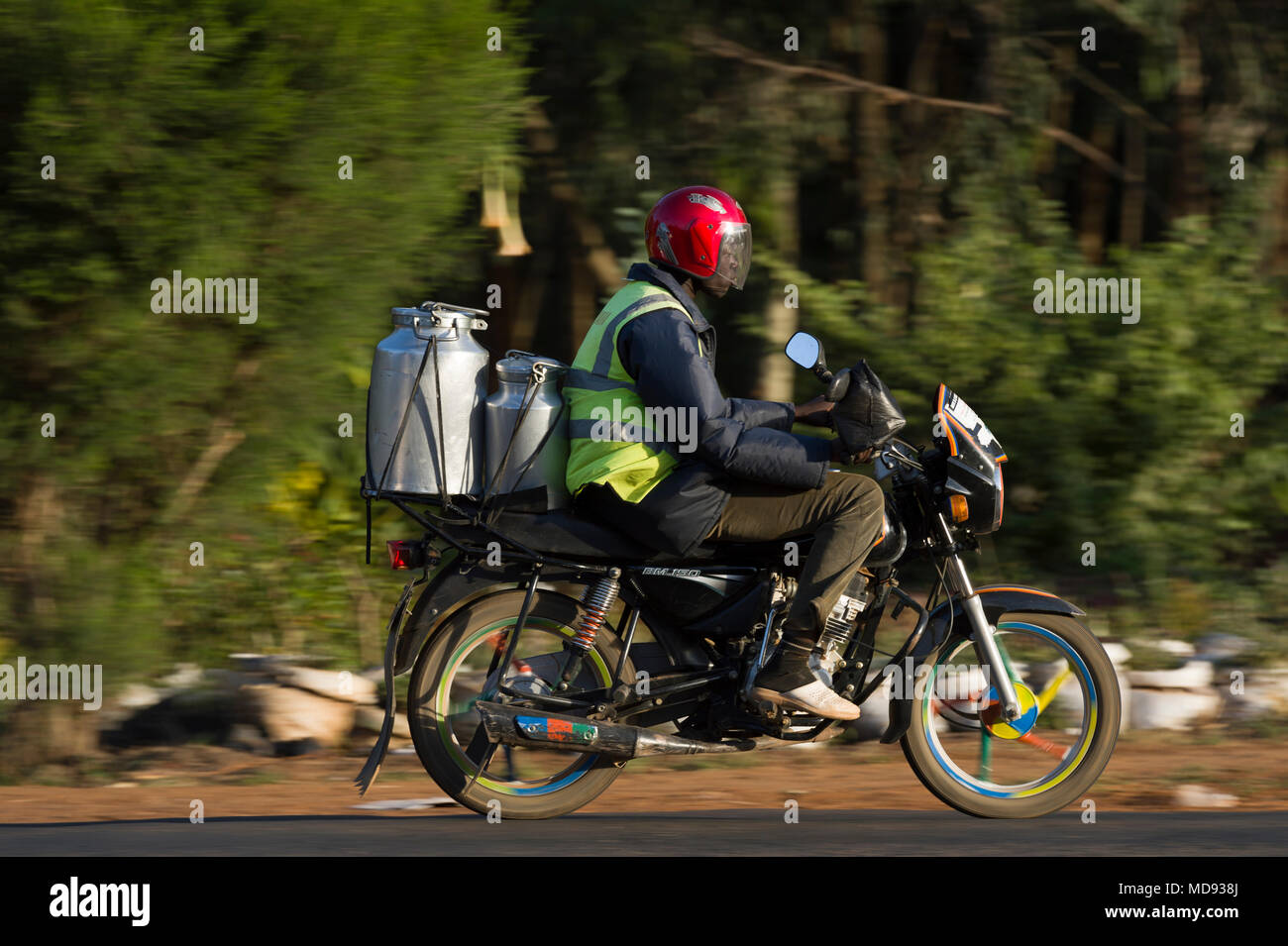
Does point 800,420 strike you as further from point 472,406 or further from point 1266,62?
point 1266,62

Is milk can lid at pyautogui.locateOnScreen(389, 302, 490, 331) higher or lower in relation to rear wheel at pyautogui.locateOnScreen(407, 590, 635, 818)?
higher

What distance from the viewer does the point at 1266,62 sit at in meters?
10.5

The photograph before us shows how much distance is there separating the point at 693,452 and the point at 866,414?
586mm

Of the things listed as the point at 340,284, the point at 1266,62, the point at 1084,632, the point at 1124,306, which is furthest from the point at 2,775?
the point at 1266,62

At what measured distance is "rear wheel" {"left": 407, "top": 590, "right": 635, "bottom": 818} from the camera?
5.57 metres

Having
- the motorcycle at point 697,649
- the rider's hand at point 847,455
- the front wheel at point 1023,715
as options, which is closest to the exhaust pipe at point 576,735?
the motorcycle at point 697,649

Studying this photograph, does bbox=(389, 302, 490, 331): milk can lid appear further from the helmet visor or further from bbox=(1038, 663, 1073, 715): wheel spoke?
bbox=(1038, 663, 1073, 715): wheel spoke

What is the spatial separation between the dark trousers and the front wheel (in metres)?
0.55

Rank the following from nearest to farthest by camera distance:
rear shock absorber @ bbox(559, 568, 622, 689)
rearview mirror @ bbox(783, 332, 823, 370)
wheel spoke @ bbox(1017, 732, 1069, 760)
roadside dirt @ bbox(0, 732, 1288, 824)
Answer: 1. rearview mirror @ bbox(783, 332, 823, 370)
2. rear shock absorber @ bbox(559, 568, 622, 689)
3. wheel spoke @ bbox(1017, 732, 1069, 760)
4. roadside dirt @ bbox(0, 732, 1288, 824)

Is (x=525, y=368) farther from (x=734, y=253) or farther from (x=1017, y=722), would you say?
(x=1017, y=722)

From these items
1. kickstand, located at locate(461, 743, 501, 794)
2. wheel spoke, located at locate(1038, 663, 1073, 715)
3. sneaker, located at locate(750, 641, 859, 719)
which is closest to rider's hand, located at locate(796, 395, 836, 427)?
sneaker, located at locate(750, 641, 859, 719)

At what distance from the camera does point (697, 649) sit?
5629 mm

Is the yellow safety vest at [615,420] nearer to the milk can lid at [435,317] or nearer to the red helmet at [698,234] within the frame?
the red helmet at [698,234]

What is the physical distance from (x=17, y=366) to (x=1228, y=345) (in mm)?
6622
